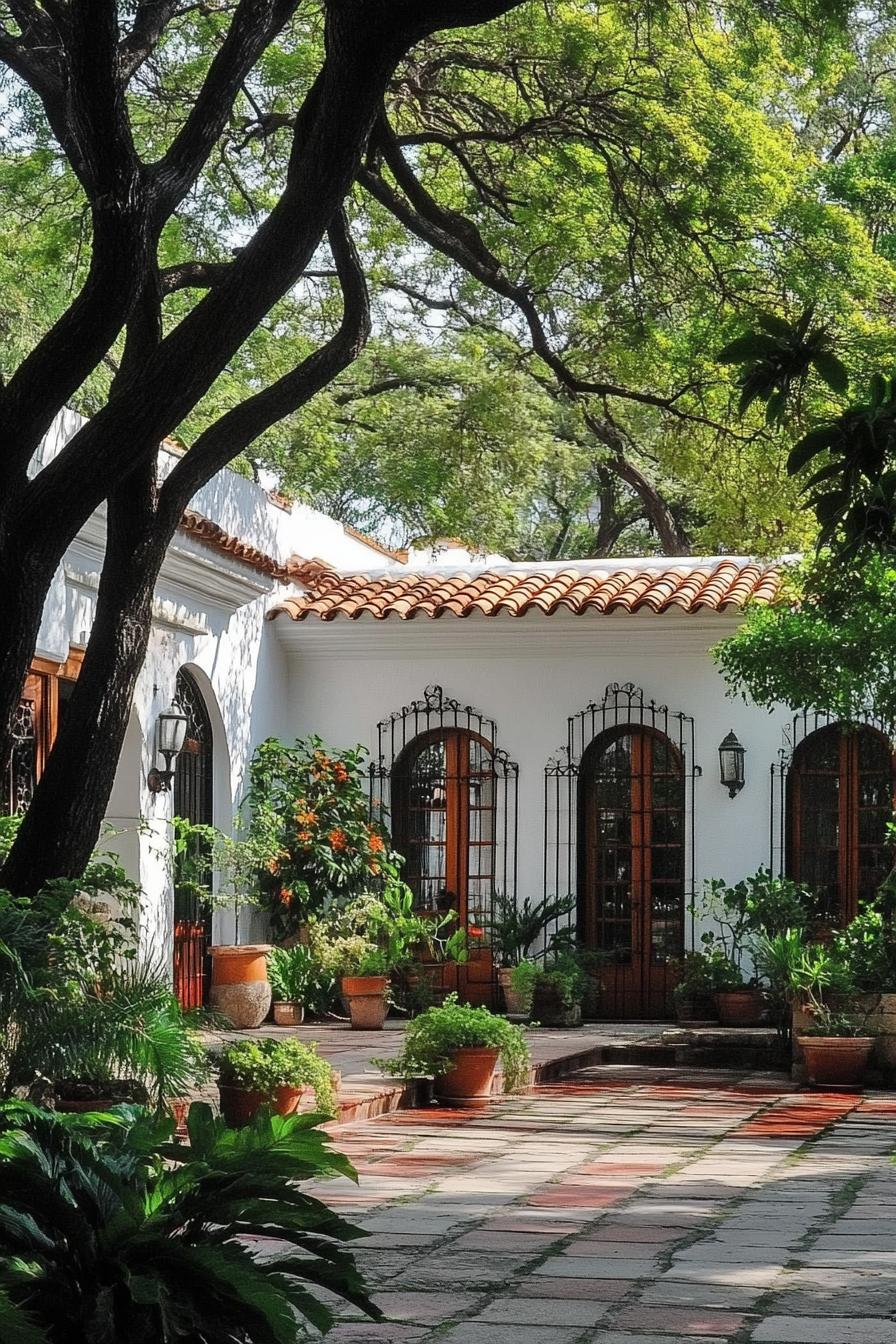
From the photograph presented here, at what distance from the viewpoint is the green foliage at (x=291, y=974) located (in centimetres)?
1474

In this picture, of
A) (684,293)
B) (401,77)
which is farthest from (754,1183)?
(401,77)

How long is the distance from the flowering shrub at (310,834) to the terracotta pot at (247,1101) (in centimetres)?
605

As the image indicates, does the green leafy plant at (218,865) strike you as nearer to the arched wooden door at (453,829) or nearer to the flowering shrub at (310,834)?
the flowering shrub at (310,834)

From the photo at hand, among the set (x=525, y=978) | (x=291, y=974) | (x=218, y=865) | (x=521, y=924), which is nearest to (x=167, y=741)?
(x=218, y=865)

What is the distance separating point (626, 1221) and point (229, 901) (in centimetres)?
790

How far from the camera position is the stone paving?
509cm

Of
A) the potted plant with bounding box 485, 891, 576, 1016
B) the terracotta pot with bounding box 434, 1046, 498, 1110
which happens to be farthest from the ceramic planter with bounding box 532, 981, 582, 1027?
the terracotta pot with bounding box 434, 1046, 498, 1110

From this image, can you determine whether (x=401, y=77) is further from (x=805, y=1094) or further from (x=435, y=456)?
(x=435, y=456)

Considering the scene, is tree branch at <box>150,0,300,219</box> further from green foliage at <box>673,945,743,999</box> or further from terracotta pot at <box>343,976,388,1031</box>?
green foliage at <box>673,945,743,999</box>

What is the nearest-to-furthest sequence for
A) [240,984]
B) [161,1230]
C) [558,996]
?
[161,1230], [240,984], [558,996]

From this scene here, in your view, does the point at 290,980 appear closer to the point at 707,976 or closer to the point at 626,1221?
the point at 707,976

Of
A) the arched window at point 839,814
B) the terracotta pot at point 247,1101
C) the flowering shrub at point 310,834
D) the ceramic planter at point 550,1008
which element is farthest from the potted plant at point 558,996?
the terracotta pot at point 247,1101

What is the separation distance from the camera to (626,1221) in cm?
675

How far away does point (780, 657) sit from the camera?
490 inches
